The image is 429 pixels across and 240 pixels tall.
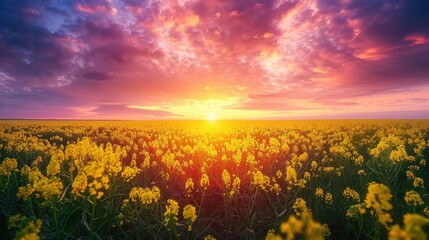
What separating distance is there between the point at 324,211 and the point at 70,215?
5071 millimetres

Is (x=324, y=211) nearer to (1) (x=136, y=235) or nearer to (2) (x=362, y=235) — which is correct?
(2) (x=362, y=235)

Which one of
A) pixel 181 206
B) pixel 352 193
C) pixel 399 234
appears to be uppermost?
pixel 399 234

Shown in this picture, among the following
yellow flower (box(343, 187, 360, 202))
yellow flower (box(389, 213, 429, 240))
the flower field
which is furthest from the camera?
yellow flower (box(343, 187, 360, 202))

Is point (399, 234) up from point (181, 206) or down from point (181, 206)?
up

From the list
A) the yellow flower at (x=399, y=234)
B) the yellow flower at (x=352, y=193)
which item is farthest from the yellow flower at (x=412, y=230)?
the yellow flower at (x=352, y=193)

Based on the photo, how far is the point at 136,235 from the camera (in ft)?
16.8

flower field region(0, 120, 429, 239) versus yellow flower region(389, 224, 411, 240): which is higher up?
yellow flower region(389, 224, 411, 240)

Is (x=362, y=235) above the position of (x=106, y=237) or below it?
below

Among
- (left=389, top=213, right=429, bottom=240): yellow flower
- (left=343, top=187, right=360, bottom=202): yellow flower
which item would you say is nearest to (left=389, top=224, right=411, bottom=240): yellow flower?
(left=389, top=213, right=429, bottom=240): yellow flower

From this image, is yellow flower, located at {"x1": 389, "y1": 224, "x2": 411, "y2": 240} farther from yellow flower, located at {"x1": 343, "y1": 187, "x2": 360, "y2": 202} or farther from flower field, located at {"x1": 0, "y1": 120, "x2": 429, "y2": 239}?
yellow flower, located at {"x1": 343, "y1": 187, "x2": 360, "y2": 202}

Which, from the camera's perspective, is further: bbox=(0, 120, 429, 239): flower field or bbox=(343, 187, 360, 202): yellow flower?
bbox=(343, 187, 360, 202): yellow flower

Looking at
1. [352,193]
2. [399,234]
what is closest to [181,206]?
[352,193]

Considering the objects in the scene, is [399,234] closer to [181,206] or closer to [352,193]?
[352,193]

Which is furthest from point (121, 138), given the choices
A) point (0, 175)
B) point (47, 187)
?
point (47, 187)
